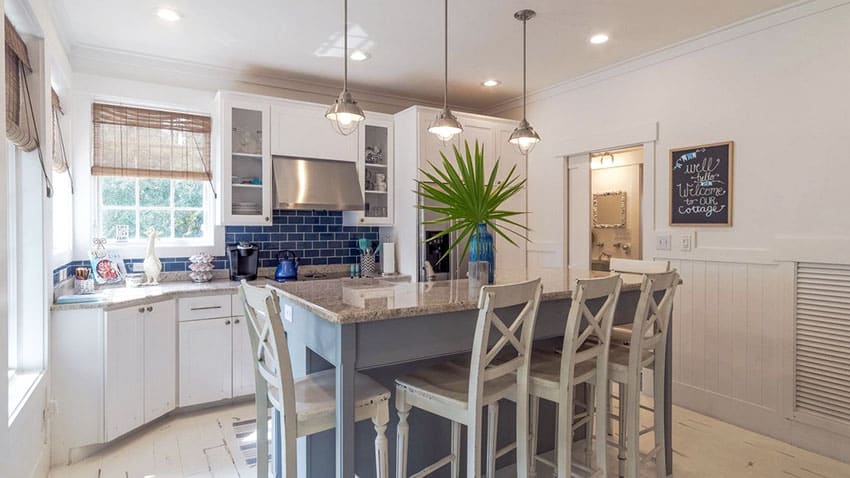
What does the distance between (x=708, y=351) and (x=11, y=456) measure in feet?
13.0

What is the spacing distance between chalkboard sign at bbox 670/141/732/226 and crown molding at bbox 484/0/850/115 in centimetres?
72

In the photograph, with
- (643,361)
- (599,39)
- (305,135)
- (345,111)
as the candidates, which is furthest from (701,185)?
(305,135)

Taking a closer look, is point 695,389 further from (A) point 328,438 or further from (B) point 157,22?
(B) point 157,22

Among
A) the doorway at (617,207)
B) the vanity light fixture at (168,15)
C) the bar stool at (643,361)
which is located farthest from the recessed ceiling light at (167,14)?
the doorway at (617,207)

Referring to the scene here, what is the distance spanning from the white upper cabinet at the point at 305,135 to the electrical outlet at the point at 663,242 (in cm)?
263

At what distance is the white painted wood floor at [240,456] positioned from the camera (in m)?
2.65

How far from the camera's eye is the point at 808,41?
2.87 metres

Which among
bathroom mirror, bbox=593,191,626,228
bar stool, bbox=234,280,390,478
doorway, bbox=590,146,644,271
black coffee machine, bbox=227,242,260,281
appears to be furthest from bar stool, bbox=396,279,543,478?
bathroom mirror, bbox=593,191,626,228

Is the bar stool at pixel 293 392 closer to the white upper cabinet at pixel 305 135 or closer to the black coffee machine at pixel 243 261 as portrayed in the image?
the black coffee machine at pixel 243 261

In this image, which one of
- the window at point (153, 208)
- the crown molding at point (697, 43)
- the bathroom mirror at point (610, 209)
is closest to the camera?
the crown molding at point (697, 43)

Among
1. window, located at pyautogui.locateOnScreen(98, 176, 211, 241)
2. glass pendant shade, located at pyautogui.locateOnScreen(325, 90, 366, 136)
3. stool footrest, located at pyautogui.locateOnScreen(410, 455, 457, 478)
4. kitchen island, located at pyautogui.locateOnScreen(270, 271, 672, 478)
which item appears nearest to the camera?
kitchen island, located at pyautogui.locateOnScreen(270, 271, 672, 478)

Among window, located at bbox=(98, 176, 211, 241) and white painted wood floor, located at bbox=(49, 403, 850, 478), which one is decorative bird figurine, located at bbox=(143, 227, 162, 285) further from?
white painted wood floor, located at bbox=(49, 403, 850, 478)

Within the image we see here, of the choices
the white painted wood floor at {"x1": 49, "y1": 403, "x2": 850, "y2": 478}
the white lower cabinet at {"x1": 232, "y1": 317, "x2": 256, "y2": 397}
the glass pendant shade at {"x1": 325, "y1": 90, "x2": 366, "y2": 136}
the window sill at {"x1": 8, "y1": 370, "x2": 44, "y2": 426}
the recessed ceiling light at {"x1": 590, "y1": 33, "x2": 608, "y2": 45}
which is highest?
the recessed ceiling light at {"x1": 590, "y1": 33, "x2": 608, "y2": 45}

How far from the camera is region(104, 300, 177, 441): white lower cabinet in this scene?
2934mm
